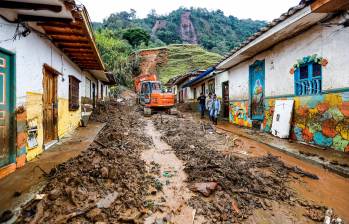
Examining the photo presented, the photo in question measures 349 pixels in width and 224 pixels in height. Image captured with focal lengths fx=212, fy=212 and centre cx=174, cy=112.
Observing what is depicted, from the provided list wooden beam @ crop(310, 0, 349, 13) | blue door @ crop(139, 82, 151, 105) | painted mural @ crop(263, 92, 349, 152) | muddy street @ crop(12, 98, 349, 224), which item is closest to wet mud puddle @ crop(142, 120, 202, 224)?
muddy street @ crop(12, 98, 349, 224)

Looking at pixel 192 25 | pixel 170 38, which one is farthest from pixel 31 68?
pixel 192 25

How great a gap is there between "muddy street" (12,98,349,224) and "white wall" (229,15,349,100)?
2500 mm

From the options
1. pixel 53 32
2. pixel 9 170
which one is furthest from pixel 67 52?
pixel 9 170

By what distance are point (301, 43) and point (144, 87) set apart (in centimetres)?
1183

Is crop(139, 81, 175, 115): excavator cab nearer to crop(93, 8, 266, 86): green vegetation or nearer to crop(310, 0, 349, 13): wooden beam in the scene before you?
crop(310, 0, 349, 13): wooden beam

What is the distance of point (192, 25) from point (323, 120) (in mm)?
69188

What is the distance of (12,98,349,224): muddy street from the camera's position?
2814mm

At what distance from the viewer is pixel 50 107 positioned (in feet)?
20.8

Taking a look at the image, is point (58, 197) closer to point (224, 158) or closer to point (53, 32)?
point (224, 158)

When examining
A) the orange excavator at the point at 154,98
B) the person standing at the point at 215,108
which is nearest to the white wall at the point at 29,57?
the person standing at the point at 215,108

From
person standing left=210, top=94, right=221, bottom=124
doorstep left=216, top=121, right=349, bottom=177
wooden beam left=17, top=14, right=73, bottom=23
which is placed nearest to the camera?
wooden beam left=17, top=14, right=73, bottom=23

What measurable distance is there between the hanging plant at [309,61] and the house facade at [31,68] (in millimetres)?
5992

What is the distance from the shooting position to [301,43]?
21.3ft

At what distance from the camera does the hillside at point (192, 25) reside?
60356 millimetres
